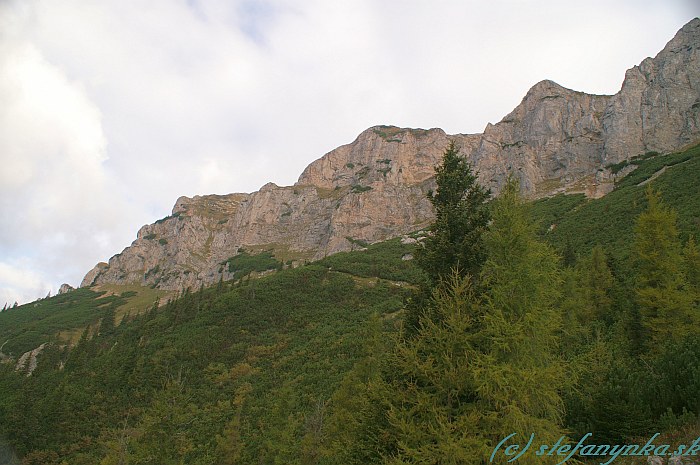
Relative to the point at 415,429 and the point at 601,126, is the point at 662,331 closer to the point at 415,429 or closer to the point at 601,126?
the point at 415,429

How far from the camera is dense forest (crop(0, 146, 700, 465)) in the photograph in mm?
9195

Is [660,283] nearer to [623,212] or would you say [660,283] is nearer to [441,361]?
[441,361]

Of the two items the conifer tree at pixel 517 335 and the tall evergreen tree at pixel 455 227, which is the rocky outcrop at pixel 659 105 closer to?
the tall evergreen tree at pixel 455 227

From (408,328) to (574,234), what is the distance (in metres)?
72.6

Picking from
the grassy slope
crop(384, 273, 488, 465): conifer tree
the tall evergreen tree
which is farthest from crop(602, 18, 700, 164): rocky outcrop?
crop(384, 273, 488, 465): conifer tree

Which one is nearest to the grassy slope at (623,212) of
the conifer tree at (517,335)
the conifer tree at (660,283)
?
the conifer tree at (660,283)

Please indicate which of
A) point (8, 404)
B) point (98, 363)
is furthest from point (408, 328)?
point (98, 363)

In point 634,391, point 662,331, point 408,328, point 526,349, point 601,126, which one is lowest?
point 662,331

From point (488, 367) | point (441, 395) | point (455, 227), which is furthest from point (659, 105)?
point (441, 395)

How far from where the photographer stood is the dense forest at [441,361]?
9.20 m

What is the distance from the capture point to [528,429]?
8.60 metres

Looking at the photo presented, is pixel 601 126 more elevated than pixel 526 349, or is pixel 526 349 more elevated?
pixel 601 126

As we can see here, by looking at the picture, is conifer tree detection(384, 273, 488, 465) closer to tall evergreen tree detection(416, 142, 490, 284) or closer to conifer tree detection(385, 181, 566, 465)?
conifer tree detection(385, 181, 566, 465)

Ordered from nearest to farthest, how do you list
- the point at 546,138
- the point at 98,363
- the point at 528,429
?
1. the point at 528,429
2. the point at 98,363
3. the point at 546,138
